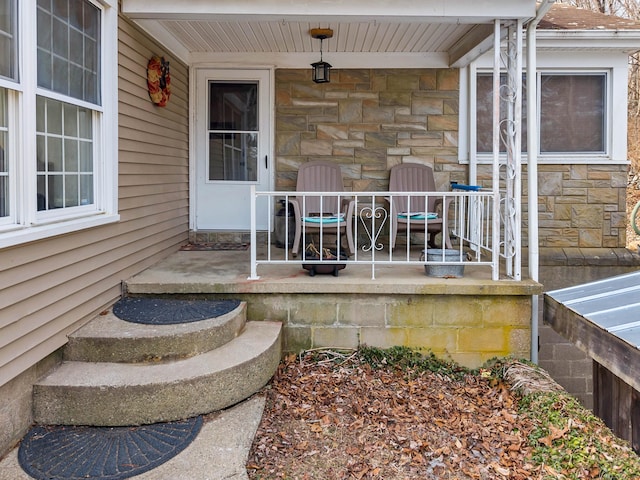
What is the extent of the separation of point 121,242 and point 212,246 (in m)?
1.76

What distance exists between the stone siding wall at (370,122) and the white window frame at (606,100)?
0.42 feet

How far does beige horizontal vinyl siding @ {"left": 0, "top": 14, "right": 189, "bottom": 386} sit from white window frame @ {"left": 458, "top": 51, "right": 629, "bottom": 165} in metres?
3.02

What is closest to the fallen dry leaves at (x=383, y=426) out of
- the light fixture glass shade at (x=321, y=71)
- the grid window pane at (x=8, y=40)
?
the grid window pane at (x=8, y=40)

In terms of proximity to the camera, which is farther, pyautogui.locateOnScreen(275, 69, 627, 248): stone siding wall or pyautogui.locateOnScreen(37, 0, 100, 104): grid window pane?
pyautogui.locateOnScreen(275, 69, 627, 248): stone siding wall

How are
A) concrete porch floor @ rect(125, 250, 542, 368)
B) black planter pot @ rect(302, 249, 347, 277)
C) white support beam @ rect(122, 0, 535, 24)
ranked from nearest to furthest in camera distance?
white support beam @ rect(122, 0, 535, 24), concrete porch floor @ rect(125, 250, 542, 368), black planter pot @ rect(302, 249, 347, 277)

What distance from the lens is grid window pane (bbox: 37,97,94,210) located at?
2.88 meters

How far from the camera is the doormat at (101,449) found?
7.50 ft

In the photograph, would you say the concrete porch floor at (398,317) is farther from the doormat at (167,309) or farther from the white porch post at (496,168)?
the white porch post at (496,168)

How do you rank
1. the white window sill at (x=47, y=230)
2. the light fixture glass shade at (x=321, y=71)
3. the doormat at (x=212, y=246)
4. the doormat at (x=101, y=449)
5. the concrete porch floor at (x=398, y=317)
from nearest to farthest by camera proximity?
1. the doormat at (x=101, y=449)
2. the white window sill at (x=47, y=230)
3. the concrete porch floor at (x=398, y=317)
4. the light fixture glass shade at (x=321, y=71)
5. the doormat at (x=212, y=246)

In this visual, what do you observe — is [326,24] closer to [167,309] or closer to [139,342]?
[167,309]

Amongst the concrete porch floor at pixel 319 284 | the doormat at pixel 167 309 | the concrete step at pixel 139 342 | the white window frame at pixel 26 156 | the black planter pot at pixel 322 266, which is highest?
the white window frame at pixel 26 156

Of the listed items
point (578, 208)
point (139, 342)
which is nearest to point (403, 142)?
point (578, 208)

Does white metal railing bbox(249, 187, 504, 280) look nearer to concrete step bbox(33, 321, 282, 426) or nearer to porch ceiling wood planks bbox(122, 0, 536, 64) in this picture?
concrete step bbox(33, 321, 282, 426)

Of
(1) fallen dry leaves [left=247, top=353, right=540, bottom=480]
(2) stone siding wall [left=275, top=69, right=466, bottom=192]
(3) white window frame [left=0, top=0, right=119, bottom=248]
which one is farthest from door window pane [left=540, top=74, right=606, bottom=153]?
(3) white window frame [left=0, top=0, right=119, bottom=248]
